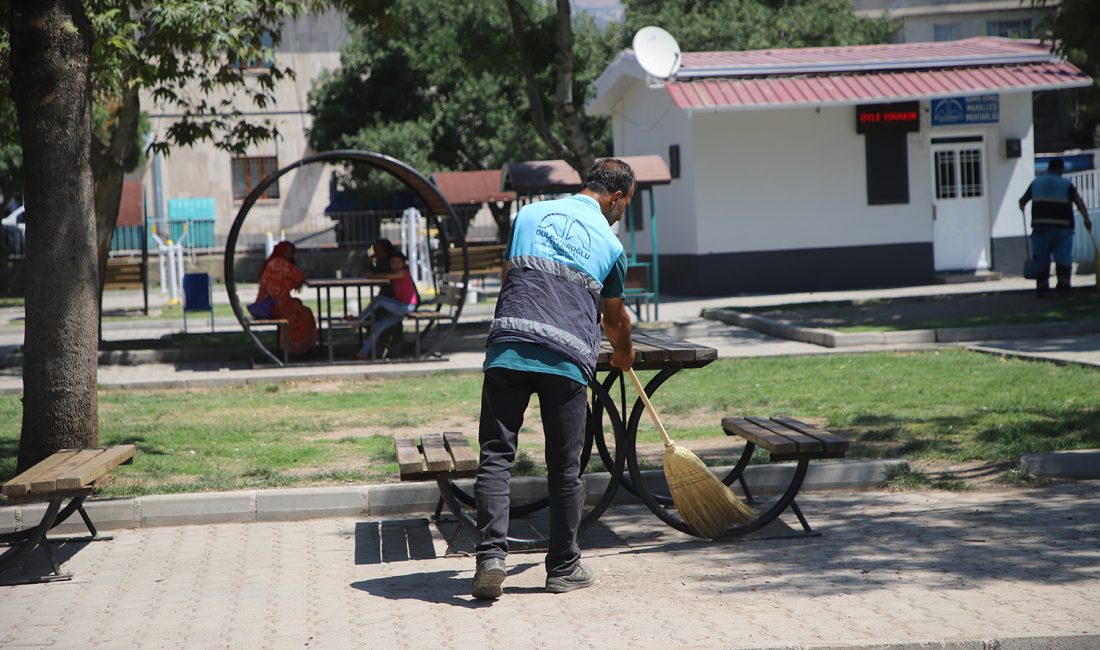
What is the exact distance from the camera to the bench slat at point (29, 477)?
18.6ft

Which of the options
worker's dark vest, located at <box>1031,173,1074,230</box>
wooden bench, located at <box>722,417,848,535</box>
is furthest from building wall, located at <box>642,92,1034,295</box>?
wooden bench, located at <box>722,417,848,535</box>

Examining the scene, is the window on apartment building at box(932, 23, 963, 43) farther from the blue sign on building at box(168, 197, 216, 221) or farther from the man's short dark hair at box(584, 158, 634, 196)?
the man's short dark hair at box(584, 158, 634, 196)

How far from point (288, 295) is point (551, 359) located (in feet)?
32.4

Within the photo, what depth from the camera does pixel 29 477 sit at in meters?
6.01

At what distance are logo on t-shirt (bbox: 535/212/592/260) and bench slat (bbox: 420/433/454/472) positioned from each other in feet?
3.59

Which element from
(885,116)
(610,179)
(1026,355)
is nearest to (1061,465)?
(610,179)

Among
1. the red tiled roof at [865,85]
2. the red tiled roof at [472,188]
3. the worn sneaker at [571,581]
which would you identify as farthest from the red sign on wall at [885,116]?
the worn sneaker at [571,581]

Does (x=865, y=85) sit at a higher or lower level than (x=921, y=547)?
higher

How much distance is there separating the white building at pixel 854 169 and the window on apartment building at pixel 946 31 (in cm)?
2301

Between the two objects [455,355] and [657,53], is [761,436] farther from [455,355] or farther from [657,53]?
[657,53]

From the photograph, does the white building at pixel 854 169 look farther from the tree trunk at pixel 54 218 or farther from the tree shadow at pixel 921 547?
the tree shadow at pixel 921 547

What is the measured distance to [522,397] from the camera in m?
5.60

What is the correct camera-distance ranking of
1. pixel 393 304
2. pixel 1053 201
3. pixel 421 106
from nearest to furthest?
pixel 393 304 → pixel 1053 201 → pixel 421 106

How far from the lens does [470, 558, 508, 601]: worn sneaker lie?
5332 millimetres
